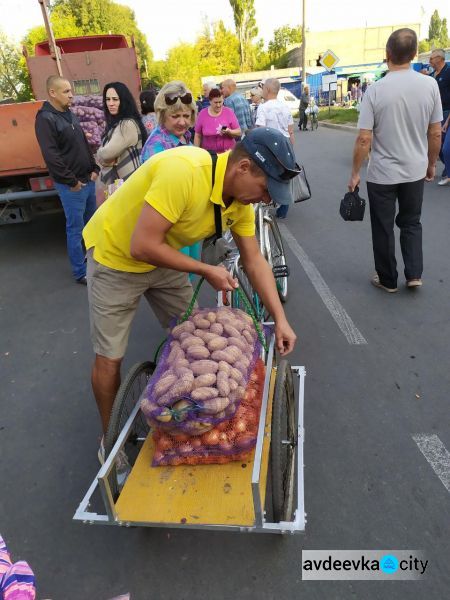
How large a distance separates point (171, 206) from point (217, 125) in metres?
4.52

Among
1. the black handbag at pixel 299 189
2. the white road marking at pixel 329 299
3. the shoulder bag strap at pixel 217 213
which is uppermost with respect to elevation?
the shoulder bag strap at pixel 217 213

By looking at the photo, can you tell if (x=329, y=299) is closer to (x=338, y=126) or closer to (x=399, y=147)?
(x=399, y=147)

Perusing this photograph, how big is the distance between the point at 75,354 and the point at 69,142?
251 cm

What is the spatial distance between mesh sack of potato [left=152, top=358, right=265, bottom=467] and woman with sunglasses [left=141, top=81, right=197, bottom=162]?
273 cm

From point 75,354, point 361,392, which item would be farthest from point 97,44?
point 361,392

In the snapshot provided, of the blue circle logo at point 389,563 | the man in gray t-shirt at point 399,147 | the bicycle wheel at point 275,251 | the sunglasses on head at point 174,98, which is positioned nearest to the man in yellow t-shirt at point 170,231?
the blue circle logo at point 389,563

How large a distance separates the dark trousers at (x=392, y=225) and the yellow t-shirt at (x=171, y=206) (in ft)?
7.72

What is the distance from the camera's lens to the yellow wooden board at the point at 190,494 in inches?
73.9

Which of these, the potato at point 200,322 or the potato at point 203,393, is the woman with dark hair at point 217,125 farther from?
the potato at point 203,393

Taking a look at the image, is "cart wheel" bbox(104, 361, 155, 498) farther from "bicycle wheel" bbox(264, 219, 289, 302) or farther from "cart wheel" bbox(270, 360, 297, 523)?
"bicycle wheel" bbox(264, 219, 289, 302)

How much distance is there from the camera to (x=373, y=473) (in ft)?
8.29

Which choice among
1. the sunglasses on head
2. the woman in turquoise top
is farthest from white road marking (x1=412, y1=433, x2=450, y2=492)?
the sunglasses on head

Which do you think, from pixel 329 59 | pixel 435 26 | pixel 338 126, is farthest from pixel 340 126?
pixel 435 26

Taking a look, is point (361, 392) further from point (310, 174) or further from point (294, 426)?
point (310, 174)
